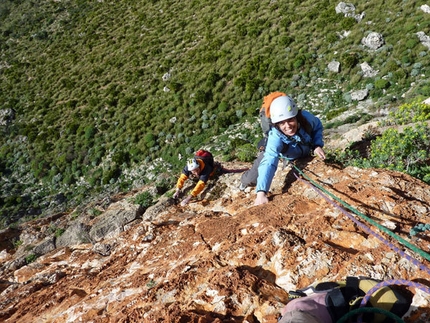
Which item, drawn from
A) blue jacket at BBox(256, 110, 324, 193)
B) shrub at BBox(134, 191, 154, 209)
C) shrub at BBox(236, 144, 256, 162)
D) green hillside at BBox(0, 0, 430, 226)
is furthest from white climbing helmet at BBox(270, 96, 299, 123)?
shrub at BBox(236, 144, 256, 162)

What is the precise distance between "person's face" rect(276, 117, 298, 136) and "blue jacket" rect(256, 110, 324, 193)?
0.30 feet

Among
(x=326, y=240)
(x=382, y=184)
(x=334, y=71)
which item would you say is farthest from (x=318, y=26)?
(x=326, y=240)

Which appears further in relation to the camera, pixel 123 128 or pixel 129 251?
pixel 123 128

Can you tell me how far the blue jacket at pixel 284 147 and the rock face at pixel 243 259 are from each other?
0.39 meters

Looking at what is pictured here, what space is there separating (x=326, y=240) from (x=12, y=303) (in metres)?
5.90

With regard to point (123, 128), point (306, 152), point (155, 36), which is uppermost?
point (155, 36)

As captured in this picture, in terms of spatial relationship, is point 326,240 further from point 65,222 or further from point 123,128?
point 123,128

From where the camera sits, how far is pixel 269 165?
573cm

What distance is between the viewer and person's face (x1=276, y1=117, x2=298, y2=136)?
5957mm

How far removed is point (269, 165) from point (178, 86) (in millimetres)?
20489

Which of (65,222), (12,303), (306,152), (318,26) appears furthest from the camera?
(318,26)

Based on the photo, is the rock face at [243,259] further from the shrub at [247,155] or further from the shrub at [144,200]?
the shrub at [247,155]

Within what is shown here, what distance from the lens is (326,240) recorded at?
13.8 ft

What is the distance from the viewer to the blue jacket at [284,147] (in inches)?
226
